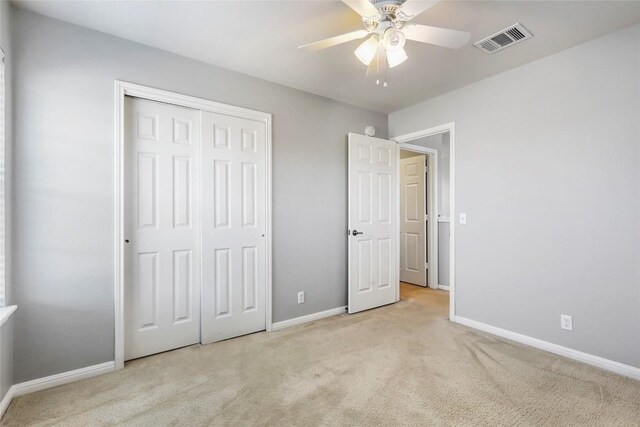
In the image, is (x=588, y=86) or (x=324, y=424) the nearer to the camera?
(x=324, y=424)

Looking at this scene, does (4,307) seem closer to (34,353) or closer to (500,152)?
(34,353)

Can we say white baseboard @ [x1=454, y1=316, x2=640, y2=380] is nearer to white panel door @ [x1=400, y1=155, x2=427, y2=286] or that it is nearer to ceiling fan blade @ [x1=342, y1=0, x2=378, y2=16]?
white panel door @ [x1=400, y1=155, x2=427, y2=286]

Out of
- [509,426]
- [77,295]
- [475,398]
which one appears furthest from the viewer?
[77,295]

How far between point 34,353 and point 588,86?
4273 millimetres

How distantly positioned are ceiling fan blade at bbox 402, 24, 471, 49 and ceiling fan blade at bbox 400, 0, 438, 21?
7 centimetres

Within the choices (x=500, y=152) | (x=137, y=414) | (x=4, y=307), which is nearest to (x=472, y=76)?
(x=500, y=152)

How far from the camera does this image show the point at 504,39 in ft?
7.38

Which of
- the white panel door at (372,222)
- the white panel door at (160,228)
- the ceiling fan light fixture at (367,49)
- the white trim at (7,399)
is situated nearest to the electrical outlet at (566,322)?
the white panel door at (372,222)

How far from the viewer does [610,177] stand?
7.25 ft

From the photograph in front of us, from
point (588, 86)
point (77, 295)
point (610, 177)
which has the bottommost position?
point (77, 295)

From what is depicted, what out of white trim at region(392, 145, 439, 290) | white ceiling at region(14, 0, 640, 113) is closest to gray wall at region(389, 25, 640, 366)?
white ceiling at region(14, 0, 640, 113)

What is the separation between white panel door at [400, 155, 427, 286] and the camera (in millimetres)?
4754

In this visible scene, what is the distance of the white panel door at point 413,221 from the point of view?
187 inches

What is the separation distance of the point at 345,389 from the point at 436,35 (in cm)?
216
